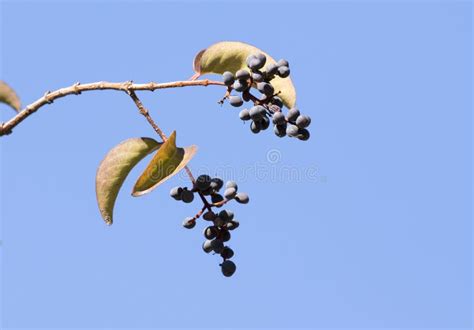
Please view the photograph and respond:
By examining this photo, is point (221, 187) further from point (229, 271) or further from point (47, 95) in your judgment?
point (47, 95)

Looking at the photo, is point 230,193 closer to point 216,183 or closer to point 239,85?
point 216,183

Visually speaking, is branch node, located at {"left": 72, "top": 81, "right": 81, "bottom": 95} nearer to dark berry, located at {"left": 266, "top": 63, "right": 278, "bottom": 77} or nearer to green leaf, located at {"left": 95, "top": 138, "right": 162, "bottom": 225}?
green leaf, located at {"left": 95, "top": 138, "right": 162, "bottom": 225}

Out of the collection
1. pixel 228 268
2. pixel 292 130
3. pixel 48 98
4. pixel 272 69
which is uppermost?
pixel 272 69

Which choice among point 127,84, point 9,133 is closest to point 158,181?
point 127,84

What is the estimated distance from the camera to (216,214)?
1435 mm

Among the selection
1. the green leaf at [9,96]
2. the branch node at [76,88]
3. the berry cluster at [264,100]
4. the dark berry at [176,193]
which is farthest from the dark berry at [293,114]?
the green leaf at [9,96]

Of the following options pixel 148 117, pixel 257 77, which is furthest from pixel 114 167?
pixel 257 77

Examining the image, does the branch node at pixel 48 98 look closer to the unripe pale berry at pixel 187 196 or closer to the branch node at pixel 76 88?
the branch node at pixel 76 88

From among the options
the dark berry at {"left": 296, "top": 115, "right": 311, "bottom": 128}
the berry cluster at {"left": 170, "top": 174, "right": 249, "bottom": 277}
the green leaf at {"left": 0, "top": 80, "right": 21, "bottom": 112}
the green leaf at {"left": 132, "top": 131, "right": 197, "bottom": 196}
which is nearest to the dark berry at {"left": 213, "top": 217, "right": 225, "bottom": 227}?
the berry cluster at {"left": 170, "top": 174, "right": 249, "bottom": 277}

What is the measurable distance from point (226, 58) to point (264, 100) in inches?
8.5

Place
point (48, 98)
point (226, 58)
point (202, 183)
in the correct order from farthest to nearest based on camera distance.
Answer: point (226, 58) → point (202, 183) → point (48, 98)

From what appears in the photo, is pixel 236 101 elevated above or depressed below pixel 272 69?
below

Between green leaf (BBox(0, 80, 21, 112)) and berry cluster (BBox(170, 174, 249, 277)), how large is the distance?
1.48 feet

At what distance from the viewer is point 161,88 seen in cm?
132
